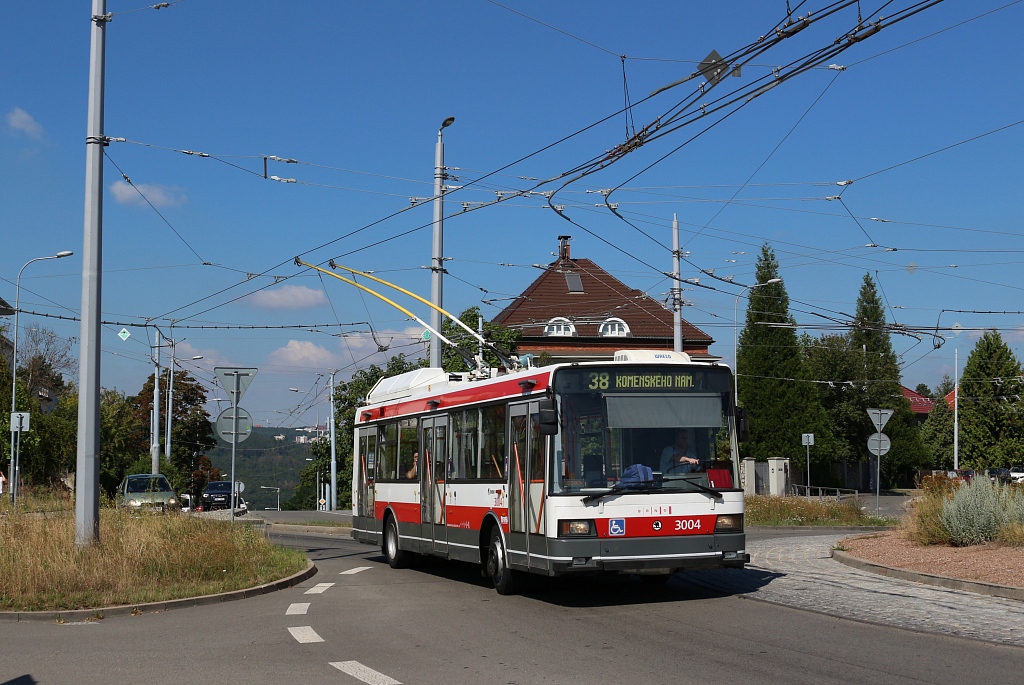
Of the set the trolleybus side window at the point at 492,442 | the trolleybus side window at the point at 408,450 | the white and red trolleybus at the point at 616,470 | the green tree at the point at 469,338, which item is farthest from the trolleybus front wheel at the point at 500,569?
the green tree at the point at 469,338

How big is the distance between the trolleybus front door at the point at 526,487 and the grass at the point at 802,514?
19592mm

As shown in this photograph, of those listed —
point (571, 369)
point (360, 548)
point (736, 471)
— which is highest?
point (571, 369)

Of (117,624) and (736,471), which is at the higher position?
(736,471)

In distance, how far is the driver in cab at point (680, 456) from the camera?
1308 cm

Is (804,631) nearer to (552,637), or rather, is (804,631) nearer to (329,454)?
(552,637)

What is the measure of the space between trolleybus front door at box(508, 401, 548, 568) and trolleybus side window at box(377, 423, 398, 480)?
5499 mm

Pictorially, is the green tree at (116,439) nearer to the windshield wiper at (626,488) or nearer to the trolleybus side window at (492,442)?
the trolleybus side window at (492,442)

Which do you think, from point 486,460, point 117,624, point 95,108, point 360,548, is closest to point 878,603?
point 486,460

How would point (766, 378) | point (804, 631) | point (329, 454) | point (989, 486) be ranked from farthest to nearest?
1. point (766, 378)
2. point (329, 454)
3. point (989, 486)
4. point (804, 631)

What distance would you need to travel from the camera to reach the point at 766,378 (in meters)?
76.2

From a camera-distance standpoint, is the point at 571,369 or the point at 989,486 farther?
the point at 989,486

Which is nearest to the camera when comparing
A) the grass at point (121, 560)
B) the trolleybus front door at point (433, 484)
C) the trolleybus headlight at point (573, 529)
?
the trolleybus headlight at point (573, 529)

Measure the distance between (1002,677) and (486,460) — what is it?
8038mm

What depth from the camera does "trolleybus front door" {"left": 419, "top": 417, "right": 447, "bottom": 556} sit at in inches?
666
